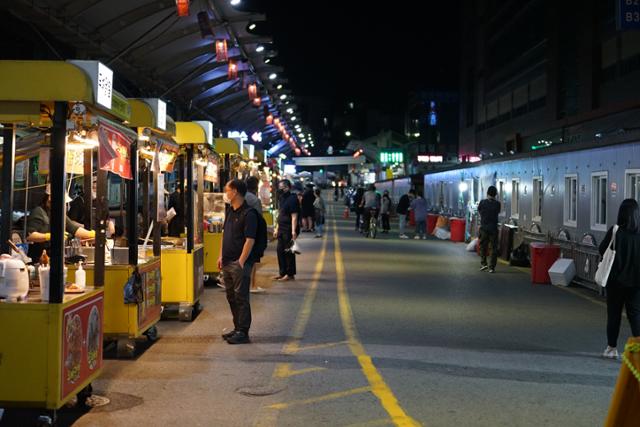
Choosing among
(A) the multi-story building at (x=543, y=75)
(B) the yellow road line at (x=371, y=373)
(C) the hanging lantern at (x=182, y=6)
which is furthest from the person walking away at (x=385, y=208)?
(B) the yellow road line at (x=371, y=373)

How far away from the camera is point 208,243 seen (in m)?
14.8

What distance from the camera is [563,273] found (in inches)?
606

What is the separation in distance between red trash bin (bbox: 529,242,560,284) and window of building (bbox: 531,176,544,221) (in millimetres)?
3173

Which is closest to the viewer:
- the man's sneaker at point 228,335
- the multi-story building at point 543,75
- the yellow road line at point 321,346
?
the yellow road line at point 321,346

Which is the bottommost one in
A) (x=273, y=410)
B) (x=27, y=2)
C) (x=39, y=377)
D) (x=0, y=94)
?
(x=273, y=410)

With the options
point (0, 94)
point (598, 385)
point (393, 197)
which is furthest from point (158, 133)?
point (393, 197)

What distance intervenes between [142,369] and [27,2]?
7.70 m

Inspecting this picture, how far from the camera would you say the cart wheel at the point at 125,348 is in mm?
8414

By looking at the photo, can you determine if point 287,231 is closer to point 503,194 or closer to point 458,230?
point 503,194

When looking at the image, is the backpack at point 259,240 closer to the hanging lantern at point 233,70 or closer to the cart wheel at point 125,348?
the cart wheel at point 125,348

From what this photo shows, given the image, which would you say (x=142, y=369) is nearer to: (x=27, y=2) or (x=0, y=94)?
(x=0, y=94)

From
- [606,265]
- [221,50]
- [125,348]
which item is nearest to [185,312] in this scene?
[125,348]

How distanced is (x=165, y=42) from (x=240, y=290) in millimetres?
11136

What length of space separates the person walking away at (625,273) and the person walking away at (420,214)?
20.3 meters
